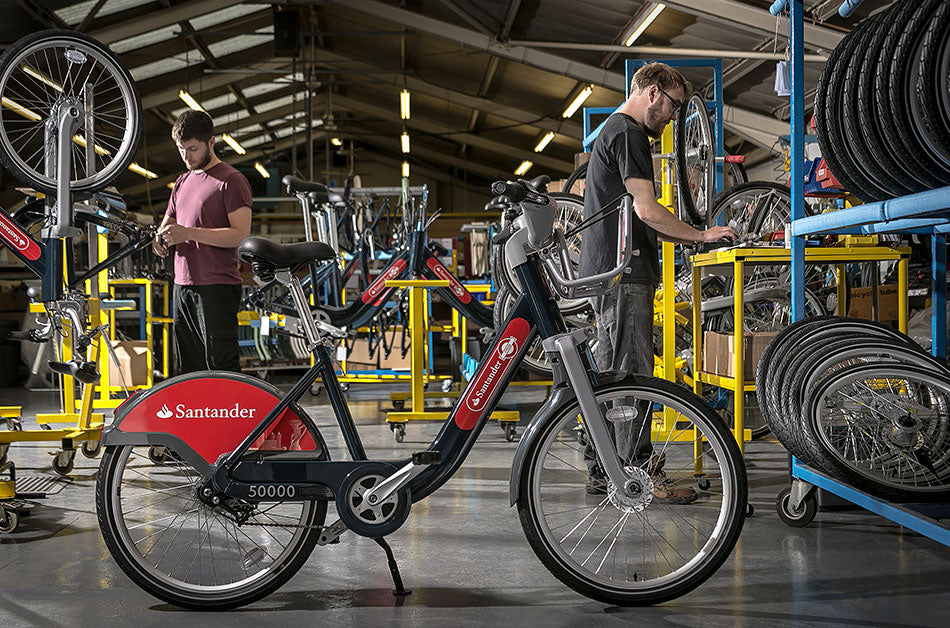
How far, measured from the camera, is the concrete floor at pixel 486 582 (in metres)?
2.31

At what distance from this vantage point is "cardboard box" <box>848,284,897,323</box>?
4.77 meters

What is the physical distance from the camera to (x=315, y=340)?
237 cm

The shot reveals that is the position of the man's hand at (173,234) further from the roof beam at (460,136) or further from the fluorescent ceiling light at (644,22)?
the roof beam at (460,136)

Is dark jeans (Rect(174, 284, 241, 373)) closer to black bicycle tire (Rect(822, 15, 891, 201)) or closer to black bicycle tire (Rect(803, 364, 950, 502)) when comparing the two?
black bicycle tire (Rect(803, 364, 950, 502))

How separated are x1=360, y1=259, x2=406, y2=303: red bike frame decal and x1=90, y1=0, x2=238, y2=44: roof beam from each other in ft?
22.1

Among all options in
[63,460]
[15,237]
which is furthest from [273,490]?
[63,460]

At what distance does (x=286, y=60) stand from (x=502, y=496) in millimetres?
13532

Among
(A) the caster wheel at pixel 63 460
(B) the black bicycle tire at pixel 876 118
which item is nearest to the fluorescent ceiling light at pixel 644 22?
(B) the black bicycle tire at pixel 876 118

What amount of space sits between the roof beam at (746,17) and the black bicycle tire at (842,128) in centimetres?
544

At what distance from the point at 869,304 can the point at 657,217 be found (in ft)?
7.47

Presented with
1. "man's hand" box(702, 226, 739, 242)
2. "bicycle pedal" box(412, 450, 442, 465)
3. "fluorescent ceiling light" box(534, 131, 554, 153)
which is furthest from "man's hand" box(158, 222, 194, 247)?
"fluorescent ceiling light" box(534, 131, 554, 153)

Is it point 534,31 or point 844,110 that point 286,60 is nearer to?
point 534,31

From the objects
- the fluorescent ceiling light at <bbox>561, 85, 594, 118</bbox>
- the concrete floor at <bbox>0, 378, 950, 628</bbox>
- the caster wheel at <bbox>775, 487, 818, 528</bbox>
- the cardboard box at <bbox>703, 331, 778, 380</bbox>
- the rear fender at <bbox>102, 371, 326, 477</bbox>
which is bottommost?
the concrete floor at <bbox>0, 378, 950, 628</bbox>

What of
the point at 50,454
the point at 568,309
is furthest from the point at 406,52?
the point at 50,454
